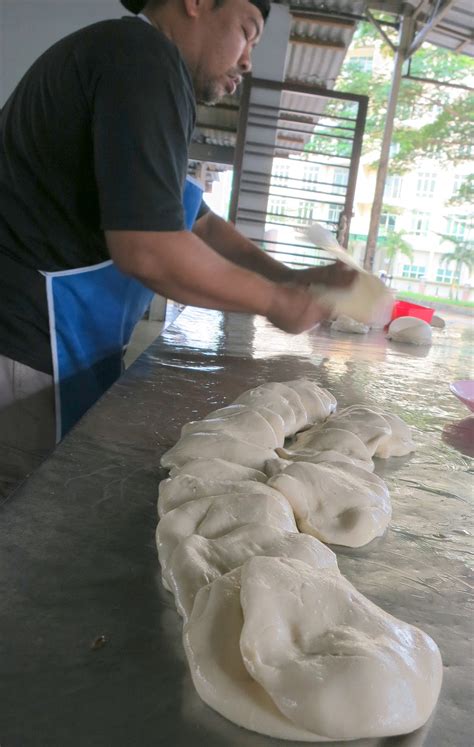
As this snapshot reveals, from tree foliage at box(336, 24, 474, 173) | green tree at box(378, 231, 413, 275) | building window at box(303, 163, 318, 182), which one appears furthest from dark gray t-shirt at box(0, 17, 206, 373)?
green tree at box(378, 231, 413, 275)

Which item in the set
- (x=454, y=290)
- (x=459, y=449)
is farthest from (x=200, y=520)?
(x=454, y=290)

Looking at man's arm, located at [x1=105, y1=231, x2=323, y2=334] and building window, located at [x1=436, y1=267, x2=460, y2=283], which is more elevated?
man's arm, located at [x1=105, y1=231, x2=323, y2=334]

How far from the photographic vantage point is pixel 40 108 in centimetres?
141

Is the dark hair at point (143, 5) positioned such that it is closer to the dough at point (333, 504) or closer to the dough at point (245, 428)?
the dough at point (245, 428)

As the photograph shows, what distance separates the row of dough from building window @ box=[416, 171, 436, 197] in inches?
622

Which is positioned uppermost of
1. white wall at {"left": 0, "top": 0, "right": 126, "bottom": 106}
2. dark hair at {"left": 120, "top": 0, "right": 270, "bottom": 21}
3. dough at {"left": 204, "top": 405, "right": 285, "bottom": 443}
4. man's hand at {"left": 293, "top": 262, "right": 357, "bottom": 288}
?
white wall at {"left": 0, "top": 0, "right": 126, "bottom": 106}

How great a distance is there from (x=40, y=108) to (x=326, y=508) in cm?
110

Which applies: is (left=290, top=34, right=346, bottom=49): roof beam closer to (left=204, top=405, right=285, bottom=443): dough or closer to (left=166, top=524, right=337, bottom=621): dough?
(left=204, top=405, right=285, bottom=443): dough

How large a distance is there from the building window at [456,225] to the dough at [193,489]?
13.4m

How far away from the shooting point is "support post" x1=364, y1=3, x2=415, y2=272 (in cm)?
598

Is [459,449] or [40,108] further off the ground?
[40,108]

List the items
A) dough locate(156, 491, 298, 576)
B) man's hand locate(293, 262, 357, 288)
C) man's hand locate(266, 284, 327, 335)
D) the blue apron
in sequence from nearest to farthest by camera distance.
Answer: dough locate(156, 491, 298, 576), man's hand locate(266, 284, 327, 335), the blue apron, man's hand locate(293, 262, 357, 288)

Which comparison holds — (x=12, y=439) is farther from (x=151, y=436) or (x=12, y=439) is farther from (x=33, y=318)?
(x=151, y=436)

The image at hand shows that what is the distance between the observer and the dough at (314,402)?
4.94ft
